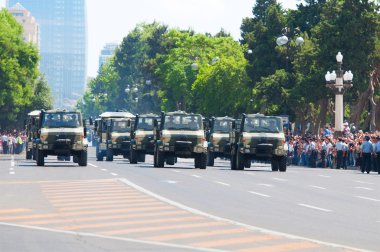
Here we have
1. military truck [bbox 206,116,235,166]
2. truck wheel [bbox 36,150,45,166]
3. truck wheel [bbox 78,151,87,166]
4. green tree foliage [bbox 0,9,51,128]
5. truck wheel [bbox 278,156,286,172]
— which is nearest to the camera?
truck wheel [bbox 278,156,286,172]

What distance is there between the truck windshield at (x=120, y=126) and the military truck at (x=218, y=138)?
8102 millimetres

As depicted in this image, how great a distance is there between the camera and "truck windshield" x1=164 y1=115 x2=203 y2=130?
5028cm

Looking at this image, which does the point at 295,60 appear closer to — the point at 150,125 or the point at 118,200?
the point at 150,125

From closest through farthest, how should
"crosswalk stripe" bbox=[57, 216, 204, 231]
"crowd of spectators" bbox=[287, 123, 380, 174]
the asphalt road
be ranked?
the asphalt road < "crosswalk stripe" bbox=[57, 216, 204, 231] < "crowd of spectators" bbox=[287, 123, 380, 174]

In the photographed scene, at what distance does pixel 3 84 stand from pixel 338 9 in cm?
3780

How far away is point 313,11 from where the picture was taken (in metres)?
102

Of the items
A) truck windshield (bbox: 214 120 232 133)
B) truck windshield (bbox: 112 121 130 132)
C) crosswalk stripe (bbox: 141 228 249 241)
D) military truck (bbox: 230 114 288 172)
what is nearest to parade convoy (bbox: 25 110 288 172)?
military truck (bbox: 230 114 288 172)

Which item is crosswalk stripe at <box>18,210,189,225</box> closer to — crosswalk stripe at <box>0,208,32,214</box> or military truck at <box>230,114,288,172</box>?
crosswalk stripe at <box>0,208,32,214</box>

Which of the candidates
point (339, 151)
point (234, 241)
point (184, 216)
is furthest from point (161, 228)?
point (339, 151)

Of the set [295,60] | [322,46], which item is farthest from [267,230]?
[295,60]

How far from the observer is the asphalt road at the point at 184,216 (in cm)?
1575

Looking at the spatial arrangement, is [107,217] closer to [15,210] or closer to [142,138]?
[15,210]

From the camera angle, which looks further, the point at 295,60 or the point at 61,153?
the point at 295,60

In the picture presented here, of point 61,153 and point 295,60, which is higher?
point 295,60
